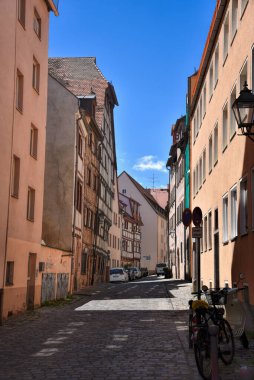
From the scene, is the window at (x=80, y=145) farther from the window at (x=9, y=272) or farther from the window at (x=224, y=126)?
the window at (x=9, y=272)

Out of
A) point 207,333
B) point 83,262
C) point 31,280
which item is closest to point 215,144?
point 31,280

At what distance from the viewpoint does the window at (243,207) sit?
1664cm

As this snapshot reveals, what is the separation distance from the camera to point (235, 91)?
61.6 feet

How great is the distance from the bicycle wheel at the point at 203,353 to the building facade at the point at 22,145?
907 centimetres

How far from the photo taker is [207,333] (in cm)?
768

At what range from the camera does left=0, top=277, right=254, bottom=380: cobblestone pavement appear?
805 centimetres

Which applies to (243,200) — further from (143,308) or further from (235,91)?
(143,308)

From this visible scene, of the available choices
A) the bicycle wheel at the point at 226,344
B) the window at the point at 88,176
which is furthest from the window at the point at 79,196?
the bicycle wheel at the point at 226,344

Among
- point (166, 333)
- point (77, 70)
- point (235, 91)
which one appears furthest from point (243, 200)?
point (77, 70)

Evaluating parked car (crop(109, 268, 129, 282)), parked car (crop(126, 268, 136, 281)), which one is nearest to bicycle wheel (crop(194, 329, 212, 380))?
parked car (crop(109, 268, 129, 282))

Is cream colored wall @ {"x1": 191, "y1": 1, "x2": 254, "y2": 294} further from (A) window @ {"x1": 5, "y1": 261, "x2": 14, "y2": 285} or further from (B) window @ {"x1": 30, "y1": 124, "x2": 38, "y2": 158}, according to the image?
(A) window @ {"x1": 5, "y1": 261, "x2": 14, "y2": 285}

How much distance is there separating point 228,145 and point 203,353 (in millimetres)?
13131

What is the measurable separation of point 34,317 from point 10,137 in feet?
17.4

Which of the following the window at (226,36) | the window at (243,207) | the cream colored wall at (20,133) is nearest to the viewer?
the cream colored wall at (20,133)
